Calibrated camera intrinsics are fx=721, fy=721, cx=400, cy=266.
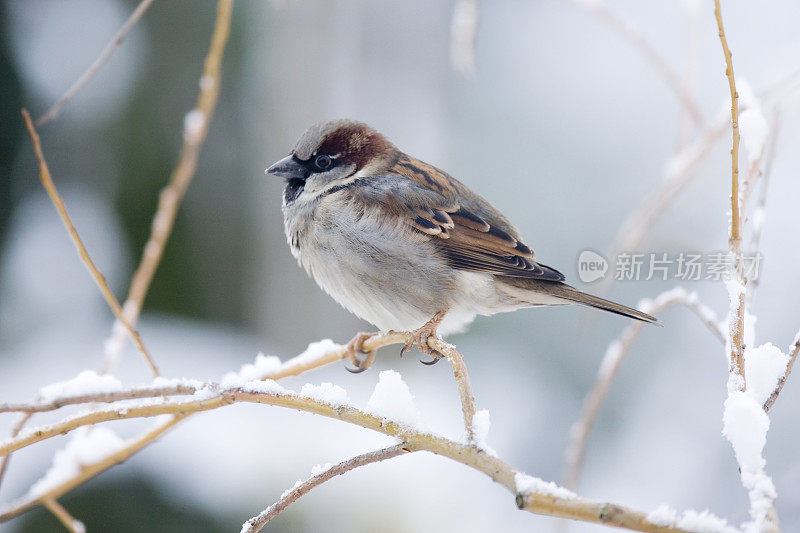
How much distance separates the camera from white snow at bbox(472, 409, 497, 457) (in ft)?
2.61

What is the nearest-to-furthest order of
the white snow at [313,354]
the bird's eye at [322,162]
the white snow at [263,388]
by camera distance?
the white snow at [263,388] < the white snow at [313,354] < the bird's eye at [322,162]

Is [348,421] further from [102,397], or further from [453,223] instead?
[453,223]

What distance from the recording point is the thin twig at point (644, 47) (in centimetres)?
146

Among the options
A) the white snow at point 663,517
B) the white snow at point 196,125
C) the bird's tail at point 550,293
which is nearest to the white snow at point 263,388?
the white snow at point 663,517

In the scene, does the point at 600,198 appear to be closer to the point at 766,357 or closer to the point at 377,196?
the point at 377,196

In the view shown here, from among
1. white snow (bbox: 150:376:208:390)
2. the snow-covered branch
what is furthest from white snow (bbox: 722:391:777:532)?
white snow (bbox: 150:376:208:390)

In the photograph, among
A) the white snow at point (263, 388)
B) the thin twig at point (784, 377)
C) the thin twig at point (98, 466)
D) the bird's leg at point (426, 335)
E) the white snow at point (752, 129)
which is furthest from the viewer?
the bird's leg at point (426, 335)

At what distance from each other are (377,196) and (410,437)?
1187mm

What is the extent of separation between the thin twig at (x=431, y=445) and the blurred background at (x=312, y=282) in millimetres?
932

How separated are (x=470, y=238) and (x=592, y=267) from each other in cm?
33

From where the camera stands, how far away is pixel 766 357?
0.84 metres

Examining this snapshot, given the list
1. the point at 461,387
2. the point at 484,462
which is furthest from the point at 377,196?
the point at 484,462

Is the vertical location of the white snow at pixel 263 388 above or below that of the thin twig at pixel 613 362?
below

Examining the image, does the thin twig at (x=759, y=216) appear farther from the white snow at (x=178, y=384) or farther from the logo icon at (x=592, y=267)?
the white snow at (x=178, y=384)
